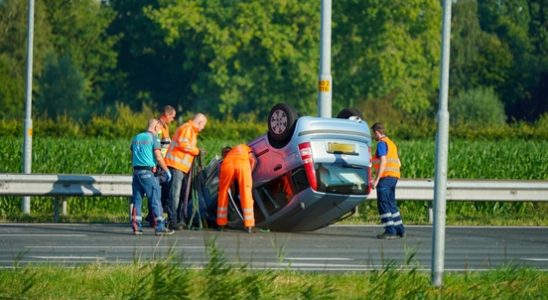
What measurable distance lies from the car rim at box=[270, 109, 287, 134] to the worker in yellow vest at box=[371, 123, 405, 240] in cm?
158

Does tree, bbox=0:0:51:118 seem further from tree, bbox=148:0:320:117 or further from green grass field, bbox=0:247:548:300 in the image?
green grass field, bbox=0:247:548:300

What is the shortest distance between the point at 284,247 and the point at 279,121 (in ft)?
7.64

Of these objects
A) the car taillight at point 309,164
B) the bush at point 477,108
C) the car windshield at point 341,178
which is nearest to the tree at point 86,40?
the bush at point 477,108

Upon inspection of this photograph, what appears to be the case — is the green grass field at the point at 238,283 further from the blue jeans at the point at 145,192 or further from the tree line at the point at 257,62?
the tree line at the point at 257,62

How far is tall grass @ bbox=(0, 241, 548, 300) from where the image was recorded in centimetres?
1316

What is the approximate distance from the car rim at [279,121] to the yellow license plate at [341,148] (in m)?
0.66

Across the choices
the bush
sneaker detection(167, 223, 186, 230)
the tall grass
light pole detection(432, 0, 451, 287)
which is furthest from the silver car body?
the bush

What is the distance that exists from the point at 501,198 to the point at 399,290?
13102mm

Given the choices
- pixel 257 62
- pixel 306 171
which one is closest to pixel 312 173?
pixel 306 171

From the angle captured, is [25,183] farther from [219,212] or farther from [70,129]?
[70,129]

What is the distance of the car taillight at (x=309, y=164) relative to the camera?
68.2ft

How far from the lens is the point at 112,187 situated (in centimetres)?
2517

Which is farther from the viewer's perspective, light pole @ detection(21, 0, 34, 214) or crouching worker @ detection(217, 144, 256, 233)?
light pole @ detection(21, 0, 34, 214)

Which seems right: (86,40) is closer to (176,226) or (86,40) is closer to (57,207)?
(57,207)
